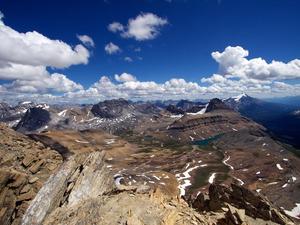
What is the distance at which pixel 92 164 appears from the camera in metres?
44.6

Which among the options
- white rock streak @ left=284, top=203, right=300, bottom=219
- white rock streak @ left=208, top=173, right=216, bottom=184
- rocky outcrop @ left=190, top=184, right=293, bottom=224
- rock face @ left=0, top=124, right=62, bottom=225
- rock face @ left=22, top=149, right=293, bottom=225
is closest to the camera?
rock face @ left=22, top=149, right=293, bottom=225

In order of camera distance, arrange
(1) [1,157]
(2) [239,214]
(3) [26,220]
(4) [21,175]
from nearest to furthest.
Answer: (2) [239,214] → (3) [26,220] → (4) [21,175] → (1) [1,157]

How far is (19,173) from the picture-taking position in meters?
55.4

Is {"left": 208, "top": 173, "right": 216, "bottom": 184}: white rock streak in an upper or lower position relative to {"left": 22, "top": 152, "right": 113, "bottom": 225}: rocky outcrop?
lower

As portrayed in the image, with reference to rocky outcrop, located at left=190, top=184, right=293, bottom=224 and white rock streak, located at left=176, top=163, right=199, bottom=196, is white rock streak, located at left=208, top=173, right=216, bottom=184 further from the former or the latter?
rocky outcrop, located at left=190, top=184, right=293, bottom=224

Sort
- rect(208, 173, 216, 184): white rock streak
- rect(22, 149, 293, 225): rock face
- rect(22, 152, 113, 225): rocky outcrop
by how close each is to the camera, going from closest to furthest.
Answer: rect(22, 149, 293, 225): rock face, rect(22, 152, 113, 225): rocky outcrop, rect(208, 173, 216, 184): white rock streak

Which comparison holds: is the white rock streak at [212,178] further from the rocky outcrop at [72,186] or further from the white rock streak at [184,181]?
the rocky outcrop at [72,186]

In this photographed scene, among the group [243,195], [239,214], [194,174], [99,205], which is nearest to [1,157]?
[99,205]

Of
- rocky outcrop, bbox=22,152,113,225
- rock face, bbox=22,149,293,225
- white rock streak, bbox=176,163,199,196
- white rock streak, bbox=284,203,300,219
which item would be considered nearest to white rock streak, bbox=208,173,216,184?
white rock streak, bbox=176,163,199,196

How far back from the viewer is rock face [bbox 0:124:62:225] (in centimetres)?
4981

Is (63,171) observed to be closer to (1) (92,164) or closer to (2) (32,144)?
(1) (92,164)

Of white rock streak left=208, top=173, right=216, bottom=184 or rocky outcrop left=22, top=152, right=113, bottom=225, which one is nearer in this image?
rocky outcrop left=22, top=152, right=113, bottom=225

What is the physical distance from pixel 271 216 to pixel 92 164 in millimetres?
26869

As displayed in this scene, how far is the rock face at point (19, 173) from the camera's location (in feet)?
163
